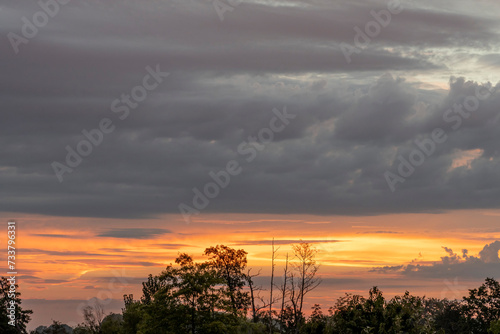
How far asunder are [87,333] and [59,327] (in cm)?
1223

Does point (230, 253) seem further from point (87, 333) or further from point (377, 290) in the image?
point (87, 333)

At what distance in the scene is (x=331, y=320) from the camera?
196 feet

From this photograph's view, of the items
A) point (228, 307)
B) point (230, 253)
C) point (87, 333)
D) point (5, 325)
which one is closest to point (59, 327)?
point (87, 333)

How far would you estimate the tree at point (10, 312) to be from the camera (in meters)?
80.1

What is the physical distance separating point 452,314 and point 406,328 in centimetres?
3353

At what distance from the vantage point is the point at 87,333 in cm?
9950

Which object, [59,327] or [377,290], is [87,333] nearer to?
[59,327]

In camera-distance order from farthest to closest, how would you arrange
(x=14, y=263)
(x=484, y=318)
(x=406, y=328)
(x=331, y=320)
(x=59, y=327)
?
1. (x=59, y=327)
2. (x=484, y=318)
3. (x=331, y=320)
4. (x=406, y=328)
5. (x=14, y=263)

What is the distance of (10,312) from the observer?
250 ft

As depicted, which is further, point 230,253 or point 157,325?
point 230,253

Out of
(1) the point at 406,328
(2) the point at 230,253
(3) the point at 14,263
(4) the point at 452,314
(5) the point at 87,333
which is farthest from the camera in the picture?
(5) the point at 87,333

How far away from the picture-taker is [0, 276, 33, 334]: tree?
80062mm

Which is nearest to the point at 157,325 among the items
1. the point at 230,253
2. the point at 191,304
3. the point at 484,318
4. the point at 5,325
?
the point at 191,304

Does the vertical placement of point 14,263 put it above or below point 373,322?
above
